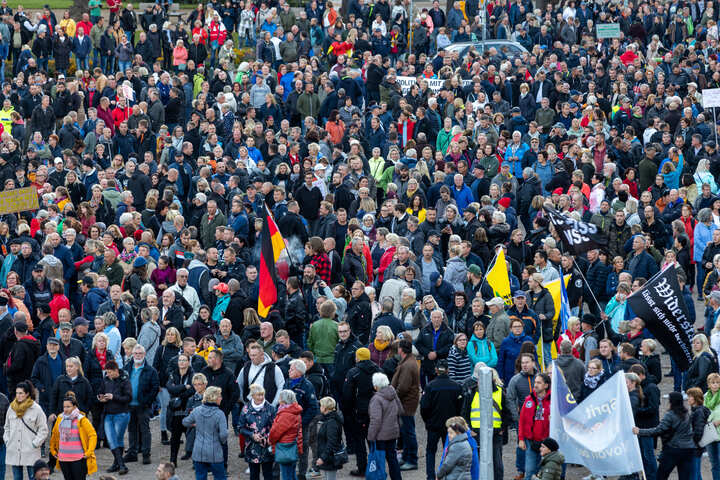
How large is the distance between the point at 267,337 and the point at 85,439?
9.09 feet

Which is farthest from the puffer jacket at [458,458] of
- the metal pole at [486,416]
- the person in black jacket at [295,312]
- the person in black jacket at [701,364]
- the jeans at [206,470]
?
the person in black jacket at [295,312]

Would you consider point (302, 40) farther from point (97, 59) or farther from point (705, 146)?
point (705, 146)

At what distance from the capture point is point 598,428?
50.0 ft

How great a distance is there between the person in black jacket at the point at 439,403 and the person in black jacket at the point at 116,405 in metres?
3.67

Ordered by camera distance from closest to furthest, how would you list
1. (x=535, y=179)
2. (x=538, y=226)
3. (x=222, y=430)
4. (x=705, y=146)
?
(x=222, y=430) → (x=538, y=226) → (x=535, y=179) → (x=705, y=146)

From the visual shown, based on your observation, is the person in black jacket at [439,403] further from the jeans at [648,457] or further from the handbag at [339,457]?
the jeans at [648,457]

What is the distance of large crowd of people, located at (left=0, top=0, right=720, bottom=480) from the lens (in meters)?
A: 16.0

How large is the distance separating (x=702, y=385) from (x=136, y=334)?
7.47 meters

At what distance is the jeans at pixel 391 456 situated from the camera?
1605cm

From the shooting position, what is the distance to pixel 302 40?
116 ft

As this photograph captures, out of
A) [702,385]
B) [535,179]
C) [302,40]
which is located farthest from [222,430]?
[302,40]

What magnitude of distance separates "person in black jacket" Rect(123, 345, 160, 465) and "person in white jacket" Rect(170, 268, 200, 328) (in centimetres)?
187

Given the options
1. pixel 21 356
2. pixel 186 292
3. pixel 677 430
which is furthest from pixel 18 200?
pixel 677 430

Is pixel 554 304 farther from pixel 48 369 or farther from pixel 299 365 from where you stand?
pixel 48 369
